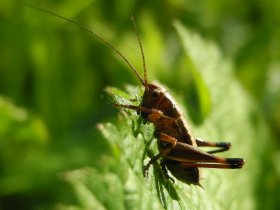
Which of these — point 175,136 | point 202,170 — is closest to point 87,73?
point 202,170

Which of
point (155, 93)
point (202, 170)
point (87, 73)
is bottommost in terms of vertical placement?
point (202, 170)

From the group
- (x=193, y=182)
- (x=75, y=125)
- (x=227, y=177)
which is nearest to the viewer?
(x=193, y=182)

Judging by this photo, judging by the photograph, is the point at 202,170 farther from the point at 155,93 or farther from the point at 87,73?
the point at 87,73

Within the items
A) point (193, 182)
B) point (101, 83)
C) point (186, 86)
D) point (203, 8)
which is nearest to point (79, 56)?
point (101, 83)

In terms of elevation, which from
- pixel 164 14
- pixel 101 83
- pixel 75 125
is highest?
pixel 164 14

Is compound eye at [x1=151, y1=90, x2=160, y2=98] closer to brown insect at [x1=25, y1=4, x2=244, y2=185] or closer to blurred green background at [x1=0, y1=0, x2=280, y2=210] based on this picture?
brown insect at [x1=25, y1=4, x2=244, y2=185]

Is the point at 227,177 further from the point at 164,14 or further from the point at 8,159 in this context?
the point at 164,14

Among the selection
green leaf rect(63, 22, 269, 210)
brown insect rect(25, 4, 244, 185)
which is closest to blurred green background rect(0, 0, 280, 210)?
green leaf rect(63, 22, 269, 210)

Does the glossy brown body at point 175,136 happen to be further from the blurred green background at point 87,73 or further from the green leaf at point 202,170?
the blurred green background at point 87,73

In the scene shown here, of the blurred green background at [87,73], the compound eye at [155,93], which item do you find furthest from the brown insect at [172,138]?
the blurred green background at [87,73]
